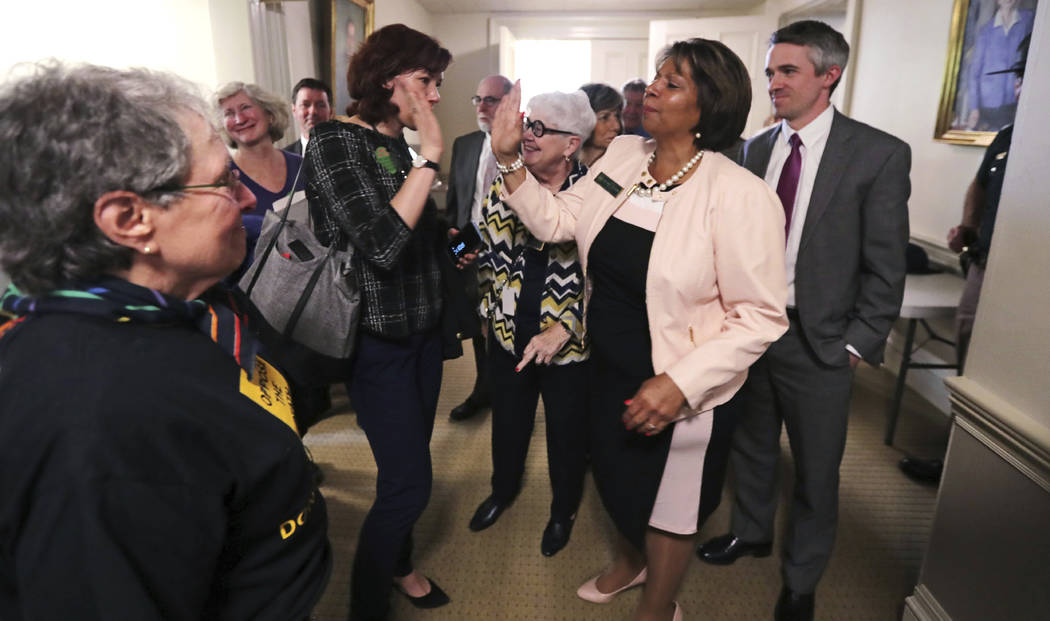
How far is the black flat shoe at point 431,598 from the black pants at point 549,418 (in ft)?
1.56

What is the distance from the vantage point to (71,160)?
2.20ft

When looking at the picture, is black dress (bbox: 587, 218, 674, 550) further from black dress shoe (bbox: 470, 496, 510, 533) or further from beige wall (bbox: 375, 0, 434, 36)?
beige wall (bbox: 375, 0, 434, 36)

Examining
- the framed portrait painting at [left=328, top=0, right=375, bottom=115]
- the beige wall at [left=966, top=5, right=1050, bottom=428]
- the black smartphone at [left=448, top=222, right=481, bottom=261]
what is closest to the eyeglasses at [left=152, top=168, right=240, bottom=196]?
the black smartphone at [left=448, top=222, right=481, bottom=261]

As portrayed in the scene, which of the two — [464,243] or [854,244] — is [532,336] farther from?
[854,244]

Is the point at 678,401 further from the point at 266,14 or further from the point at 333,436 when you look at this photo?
the point at 266,14

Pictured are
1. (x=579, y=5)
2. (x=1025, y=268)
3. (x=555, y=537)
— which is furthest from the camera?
(x=579, y=5)

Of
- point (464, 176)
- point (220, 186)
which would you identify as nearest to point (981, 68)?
point (464, 176)

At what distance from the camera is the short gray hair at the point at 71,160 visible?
0.66 m

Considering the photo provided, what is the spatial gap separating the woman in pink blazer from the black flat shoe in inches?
25.1

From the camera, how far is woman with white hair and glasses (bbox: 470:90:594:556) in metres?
1.81

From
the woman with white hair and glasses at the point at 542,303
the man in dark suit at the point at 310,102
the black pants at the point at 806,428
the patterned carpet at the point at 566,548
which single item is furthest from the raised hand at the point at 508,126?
the man in dark suit at the point at 310,102

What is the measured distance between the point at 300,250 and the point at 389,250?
21cm

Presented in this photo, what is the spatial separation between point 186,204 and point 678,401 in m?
1.00

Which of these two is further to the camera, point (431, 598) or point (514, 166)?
point (431, 598)
